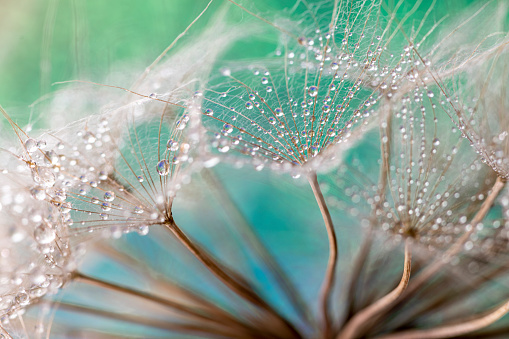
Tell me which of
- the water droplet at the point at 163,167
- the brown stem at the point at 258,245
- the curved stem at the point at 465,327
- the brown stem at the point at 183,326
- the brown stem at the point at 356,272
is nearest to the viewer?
the curved stem at the point at 465,327

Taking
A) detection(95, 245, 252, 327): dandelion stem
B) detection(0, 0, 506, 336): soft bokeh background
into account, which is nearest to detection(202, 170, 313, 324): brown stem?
Answer: detection(0, 0, 506, 336): soft bokeh background

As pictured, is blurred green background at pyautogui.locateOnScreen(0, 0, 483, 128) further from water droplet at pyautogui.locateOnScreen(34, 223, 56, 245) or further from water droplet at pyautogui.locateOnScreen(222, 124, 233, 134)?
water droplet at pyautogui.locateOnScreen(34, 223, 56, 245)

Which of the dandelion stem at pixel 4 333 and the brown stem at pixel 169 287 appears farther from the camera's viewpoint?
the brown stem at pixel 169 287

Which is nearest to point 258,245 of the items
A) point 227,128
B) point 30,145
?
point 227,128

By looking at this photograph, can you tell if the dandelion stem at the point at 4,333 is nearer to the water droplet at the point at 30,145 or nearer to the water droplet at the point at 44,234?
the water droplet at the point at 44,234

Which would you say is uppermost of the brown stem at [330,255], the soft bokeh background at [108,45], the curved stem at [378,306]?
the soft bokeh background at [108,45]

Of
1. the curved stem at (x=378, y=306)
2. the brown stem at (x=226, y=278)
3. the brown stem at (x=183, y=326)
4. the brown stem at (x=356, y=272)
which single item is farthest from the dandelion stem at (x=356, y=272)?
the brown stem at (x=183, y=326)

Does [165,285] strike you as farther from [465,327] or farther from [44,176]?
[465,327]
